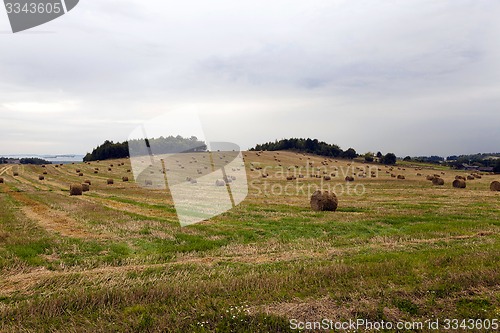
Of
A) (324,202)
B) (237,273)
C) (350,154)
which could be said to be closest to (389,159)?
(350,154)

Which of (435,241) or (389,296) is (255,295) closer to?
(389,296)

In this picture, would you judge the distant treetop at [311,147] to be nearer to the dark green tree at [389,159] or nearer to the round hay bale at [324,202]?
the dark green tree at [389,159]

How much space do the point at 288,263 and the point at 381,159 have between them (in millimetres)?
99979

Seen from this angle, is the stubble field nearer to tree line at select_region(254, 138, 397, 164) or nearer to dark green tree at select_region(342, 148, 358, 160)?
tree line at select_region(254, 138, 397, 164)

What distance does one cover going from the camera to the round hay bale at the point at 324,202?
20.8m

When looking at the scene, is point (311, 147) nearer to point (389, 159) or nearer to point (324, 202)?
point (389, 159)

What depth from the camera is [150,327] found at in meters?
5.80

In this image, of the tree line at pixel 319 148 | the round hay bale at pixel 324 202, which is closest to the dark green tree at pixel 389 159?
the tree line at pixel 319 148

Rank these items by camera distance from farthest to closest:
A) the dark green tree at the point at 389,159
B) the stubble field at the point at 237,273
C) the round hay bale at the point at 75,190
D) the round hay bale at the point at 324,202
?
1. the dark green tree at the point at 389,159
2. the round hay bale at the point at 75,190
3. the round hay bale at the point at 324,202
4. the stubble field at the point at 237,273

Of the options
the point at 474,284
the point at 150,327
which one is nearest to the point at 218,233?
the point at 150,327

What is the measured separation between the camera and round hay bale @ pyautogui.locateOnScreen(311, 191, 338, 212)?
20.8 meters

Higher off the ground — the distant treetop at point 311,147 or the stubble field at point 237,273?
the distant treetop at point 311,147

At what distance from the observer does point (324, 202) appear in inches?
819

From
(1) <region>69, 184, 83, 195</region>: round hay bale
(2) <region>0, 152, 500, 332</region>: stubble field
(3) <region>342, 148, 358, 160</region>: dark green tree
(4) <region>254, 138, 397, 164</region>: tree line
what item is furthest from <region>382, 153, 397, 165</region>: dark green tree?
(2) <region>0, 152, 500, 332</region>: stubble field
